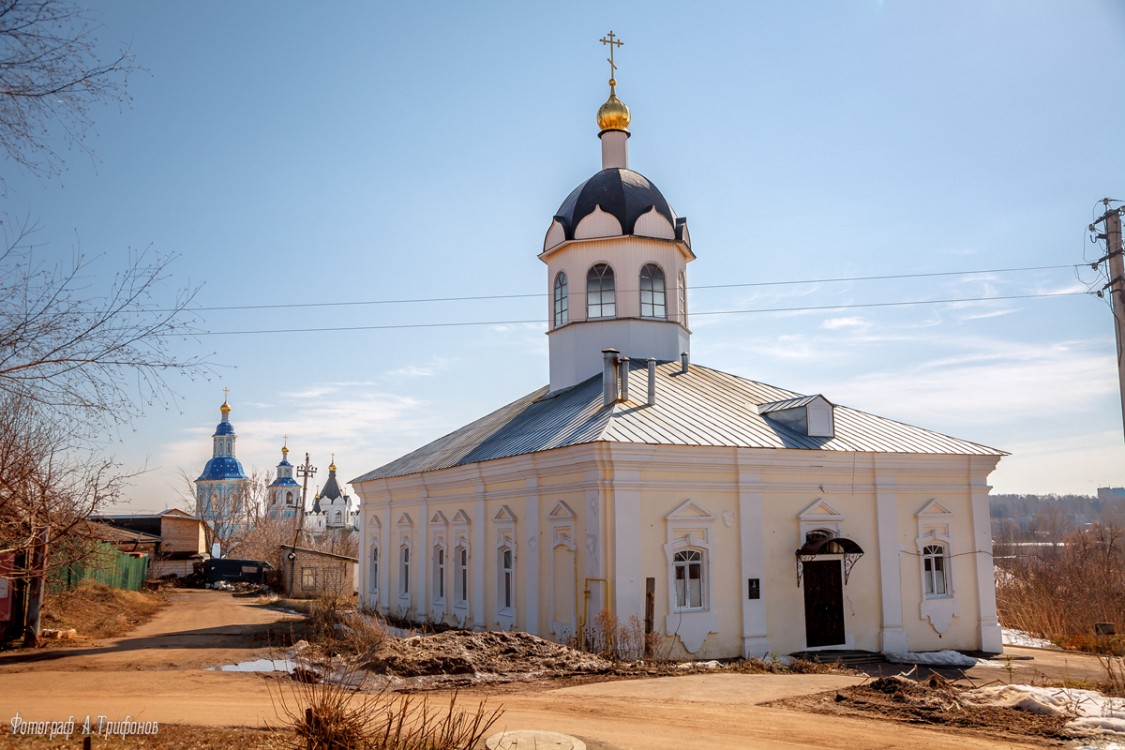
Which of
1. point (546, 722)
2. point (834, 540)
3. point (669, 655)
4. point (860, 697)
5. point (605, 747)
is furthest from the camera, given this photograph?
point (834, 540)

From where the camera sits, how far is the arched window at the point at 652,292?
966 inches

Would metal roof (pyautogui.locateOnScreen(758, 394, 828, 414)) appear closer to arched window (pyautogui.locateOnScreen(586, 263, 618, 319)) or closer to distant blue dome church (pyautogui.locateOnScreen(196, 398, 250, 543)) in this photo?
arched window (pyautogui.locateOnScreen(586, 263, 618, 319))

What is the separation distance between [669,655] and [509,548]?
5.07 meters

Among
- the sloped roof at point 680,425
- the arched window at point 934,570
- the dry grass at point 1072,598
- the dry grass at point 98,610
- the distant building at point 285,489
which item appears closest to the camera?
the sloped roof at point 680,425

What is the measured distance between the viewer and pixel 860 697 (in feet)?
39.5

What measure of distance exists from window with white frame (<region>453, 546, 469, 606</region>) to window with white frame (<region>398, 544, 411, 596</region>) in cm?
397

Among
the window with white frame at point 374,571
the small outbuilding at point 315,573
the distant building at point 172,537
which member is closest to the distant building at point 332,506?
the distant building at point 172,537

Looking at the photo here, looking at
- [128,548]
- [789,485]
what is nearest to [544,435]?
[789,485]

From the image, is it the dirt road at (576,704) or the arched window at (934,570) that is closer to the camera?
the dirt road at (576,704)

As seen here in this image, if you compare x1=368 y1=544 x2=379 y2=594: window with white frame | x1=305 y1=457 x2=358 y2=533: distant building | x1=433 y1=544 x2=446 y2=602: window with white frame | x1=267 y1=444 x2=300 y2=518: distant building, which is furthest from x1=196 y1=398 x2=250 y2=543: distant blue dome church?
x1=433 y1=544 x2=446 y2=602: window with white frame

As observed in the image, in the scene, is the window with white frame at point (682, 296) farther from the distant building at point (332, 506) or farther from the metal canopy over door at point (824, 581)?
the distant building at point (332, 506)

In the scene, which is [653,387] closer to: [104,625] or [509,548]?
[509,548]

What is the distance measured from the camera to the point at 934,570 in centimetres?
2027

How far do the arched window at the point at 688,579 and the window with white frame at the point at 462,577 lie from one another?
22.2ft
